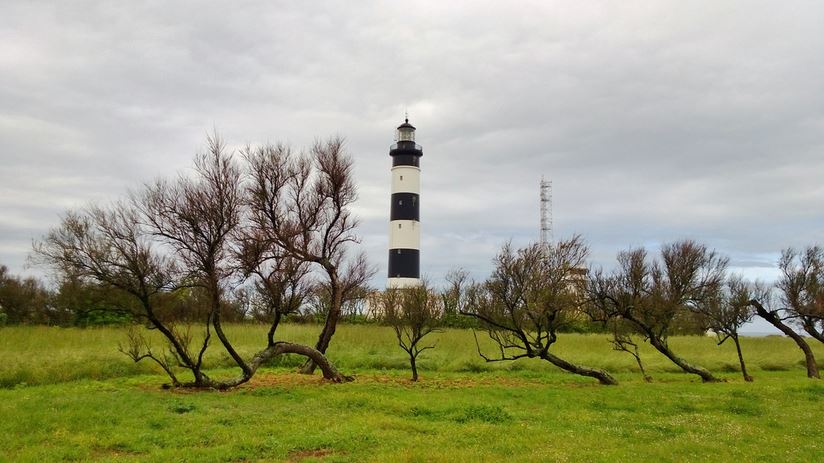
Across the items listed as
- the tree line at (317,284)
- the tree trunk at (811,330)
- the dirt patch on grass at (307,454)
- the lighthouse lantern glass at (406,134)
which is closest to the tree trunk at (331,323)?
the tree line at (317,284)

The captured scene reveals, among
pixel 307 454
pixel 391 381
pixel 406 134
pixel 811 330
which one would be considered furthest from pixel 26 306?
pixel 811 330

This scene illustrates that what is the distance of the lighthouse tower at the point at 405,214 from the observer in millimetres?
50750

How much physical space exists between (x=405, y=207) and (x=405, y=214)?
0.60m

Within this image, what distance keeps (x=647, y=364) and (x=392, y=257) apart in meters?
25.5

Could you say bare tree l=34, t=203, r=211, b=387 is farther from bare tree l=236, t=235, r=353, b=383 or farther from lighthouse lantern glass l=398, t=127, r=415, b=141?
lighthouse lantern glass l=398, t=127, r=415, b=141

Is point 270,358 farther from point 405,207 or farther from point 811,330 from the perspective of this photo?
point 405,207

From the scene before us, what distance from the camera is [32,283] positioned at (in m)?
52.4

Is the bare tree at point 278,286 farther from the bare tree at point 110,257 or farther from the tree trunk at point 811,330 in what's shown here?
the tree trunk at point 811,330

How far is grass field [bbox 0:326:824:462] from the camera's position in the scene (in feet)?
34.6

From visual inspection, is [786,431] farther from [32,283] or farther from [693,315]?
[32,283]

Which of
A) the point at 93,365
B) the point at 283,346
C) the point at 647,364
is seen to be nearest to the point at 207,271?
the point at 283,346

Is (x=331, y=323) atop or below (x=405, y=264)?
below

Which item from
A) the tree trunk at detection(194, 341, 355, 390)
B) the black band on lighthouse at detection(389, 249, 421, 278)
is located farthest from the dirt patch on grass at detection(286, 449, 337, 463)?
the black band on lighthouse at detection(389, 249, 421, 278)

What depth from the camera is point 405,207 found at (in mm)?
51469
